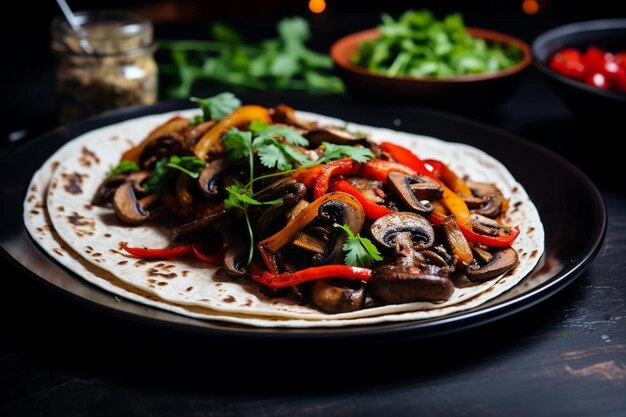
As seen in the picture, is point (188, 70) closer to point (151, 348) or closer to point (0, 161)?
point (0, 161)

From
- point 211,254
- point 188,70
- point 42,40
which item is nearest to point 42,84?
point 42,40

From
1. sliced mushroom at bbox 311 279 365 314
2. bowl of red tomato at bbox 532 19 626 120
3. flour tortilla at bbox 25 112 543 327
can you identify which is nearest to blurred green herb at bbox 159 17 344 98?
flour tortilla at bbox 25 112 543 327

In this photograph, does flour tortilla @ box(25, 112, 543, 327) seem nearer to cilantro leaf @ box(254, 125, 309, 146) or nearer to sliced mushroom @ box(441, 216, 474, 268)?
sliced mushroom @ box(441, 216, 474, 268)

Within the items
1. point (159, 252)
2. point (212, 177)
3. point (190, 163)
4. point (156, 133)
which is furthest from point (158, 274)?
point (156, 133)

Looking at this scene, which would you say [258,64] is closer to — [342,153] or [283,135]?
[283,135]

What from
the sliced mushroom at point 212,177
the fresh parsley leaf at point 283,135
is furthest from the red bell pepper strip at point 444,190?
the sliced mushroom at point 212,177
